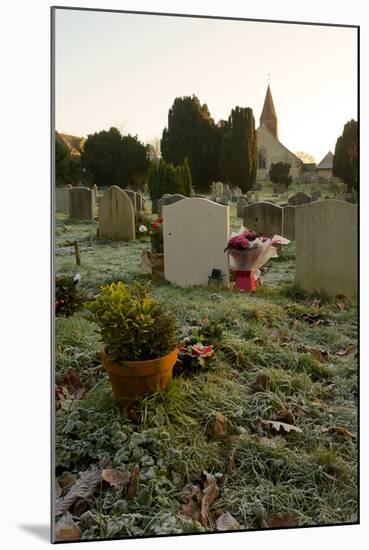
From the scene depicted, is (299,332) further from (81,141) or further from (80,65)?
(80,65)

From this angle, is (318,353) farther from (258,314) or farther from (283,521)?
(283,521)

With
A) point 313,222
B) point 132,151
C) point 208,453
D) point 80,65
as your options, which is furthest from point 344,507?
point 80,65

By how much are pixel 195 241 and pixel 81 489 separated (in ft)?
4.49

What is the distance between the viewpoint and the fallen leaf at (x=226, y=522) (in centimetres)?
326

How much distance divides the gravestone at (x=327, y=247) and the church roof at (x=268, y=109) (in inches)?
20.0

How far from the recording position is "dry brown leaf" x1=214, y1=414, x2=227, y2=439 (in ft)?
10.9

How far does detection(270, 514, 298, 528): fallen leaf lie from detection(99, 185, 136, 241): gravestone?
4.83 ft

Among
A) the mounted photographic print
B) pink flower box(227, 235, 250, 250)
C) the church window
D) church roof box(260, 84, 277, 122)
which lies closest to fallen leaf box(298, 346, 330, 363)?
the mounted photographic print

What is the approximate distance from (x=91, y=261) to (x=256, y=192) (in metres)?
0.85

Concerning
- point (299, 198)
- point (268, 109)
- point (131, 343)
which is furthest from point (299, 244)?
point (131, 343)

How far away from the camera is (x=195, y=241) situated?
3.78 meters

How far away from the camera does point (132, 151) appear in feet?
10.9

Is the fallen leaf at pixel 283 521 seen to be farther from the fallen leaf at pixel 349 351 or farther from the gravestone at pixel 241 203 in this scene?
the gravestone at pixel 241 203

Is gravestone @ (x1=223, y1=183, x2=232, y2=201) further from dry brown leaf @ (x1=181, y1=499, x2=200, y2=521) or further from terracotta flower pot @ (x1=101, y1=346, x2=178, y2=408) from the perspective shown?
dry brown leaf @ (x1=181, y1=499, x2=200, y2=521)
